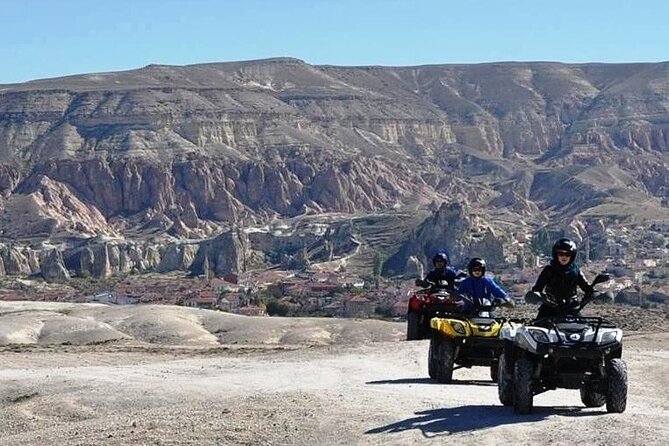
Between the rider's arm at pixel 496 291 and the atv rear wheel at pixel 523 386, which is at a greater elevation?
the rider's arm at pixel 496 291

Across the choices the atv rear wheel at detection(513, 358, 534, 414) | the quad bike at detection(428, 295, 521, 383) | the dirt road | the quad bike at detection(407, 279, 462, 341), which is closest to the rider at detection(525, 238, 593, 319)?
the atv rear wheel at detection(513, 358, 534, 414)

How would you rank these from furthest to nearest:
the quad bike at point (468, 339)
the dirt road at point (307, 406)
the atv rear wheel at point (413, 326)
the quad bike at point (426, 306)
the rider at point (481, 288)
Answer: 1. the atv rear wheel at point (413, 326)
2. the quad bike at point (426, 306)
3. the rider at point (481, 288)
4. the quad bike at point (468, 339)
5. the dirt road at point (307, 406)

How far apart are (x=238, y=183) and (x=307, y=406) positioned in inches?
5851

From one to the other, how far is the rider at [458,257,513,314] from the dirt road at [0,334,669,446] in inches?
43.4

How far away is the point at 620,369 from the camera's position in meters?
12.2

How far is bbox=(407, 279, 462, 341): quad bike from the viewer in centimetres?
1981

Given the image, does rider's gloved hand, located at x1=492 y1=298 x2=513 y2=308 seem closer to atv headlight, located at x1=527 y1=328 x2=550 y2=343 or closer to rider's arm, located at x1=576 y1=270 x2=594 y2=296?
rider's arm, located at x1=576 y1=270 x2=594 y2=296

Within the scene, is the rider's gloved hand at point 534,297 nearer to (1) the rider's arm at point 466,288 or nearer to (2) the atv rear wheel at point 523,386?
(2) the atv rear wheel at point 523,386

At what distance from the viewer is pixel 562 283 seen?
12781 mm

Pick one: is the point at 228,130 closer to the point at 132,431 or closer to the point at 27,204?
the point at 27,204

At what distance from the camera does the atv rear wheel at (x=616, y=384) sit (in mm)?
12242

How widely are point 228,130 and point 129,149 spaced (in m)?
17.1

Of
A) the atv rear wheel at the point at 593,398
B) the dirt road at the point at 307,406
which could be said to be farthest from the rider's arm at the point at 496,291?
the atv rear wheel at the point at 593,398

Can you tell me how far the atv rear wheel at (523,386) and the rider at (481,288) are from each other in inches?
160
